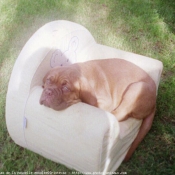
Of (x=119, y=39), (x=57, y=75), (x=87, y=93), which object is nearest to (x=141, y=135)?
(x=87, y=93)

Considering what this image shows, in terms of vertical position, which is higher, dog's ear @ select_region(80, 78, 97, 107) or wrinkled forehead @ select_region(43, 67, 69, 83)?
wrinkled forehead @ select_region(43, 67, 69, 83)

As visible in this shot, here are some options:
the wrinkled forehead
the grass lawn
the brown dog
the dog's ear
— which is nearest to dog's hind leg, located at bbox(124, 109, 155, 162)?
the brown dog

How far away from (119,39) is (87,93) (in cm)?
220

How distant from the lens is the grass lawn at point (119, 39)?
3.05 metres

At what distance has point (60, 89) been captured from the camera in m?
2.71

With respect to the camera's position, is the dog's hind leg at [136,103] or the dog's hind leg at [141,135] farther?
the dog's hind leg at [141,135]

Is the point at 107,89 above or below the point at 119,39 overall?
above

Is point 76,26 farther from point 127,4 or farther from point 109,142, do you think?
point 127,4

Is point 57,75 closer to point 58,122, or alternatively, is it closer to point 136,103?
point 58,122

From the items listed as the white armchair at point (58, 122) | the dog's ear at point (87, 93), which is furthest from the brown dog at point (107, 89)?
the white armchair at point (58, 122)

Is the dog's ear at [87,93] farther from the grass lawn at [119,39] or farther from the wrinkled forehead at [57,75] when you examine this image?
the grass lawn at [119,39]

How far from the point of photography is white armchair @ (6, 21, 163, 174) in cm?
252

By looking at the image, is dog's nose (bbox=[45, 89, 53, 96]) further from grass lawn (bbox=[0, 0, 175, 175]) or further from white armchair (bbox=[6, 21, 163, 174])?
grass lawn (bbox=[0, 0, 175, 175])

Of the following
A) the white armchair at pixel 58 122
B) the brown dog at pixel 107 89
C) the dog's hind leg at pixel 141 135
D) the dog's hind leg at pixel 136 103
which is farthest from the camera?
the dog's hind leg at pixel 141 135
